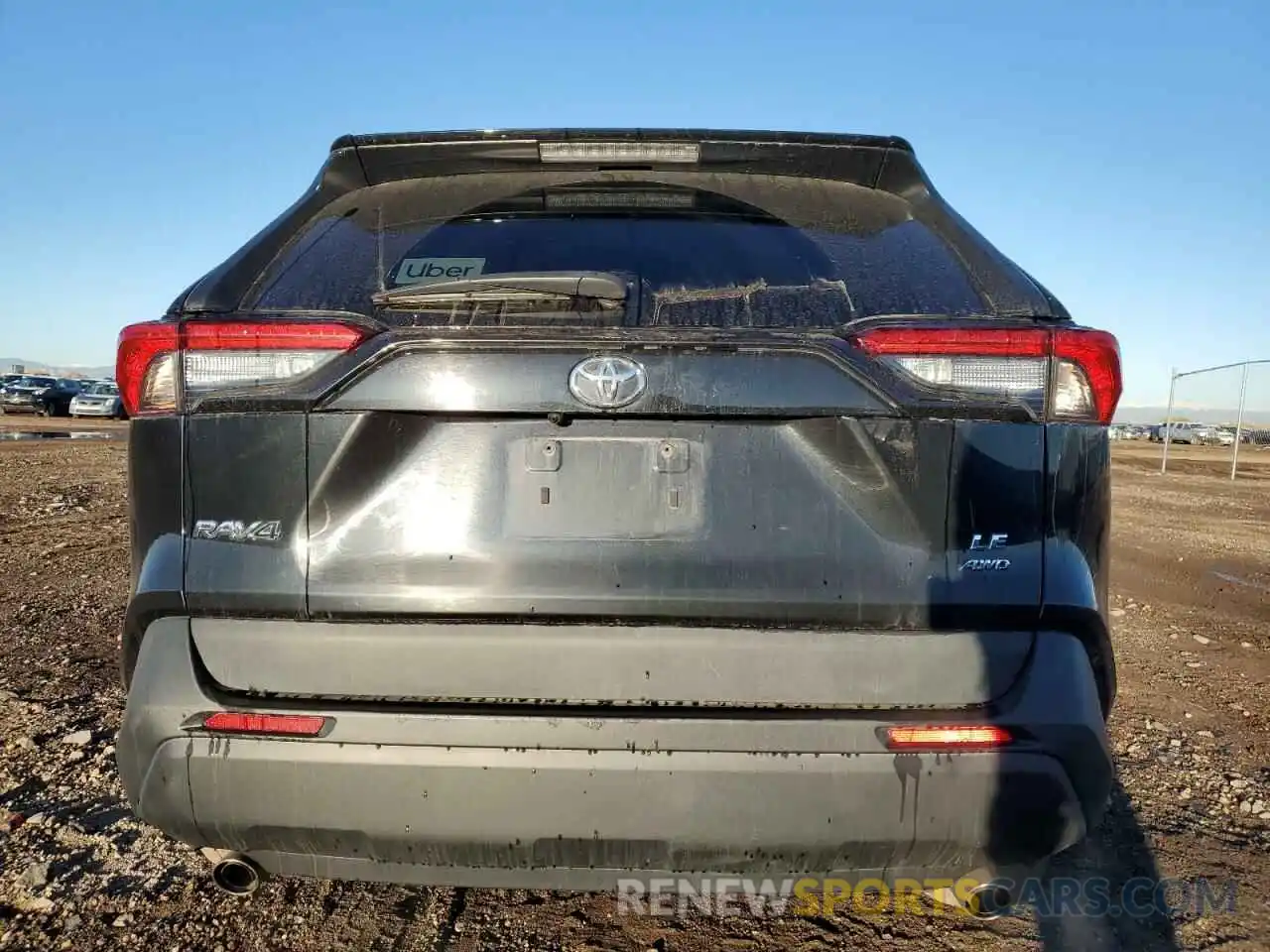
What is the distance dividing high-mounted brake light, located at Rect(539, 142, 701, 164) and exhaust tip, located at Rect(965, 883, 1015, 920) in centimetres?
193

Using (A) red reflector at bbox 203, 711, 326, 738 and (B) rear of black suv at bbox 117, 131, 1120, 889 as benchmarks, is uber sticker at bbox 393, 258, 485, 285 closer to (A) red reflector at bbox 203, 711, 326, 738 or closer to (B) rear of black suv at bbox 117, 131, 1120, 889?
(B) rear of black suv at bbox 117, 131, 1120, 889

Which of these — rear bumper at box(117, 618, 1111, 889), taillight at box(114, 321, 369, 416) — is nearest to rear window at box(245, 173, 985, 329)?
taillight at box(114, 321, 369, 416)

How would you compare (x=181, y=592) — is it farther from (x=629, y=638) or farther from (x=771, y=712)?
(x=771, y=712)

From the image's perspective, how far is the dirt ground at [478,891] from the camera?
2.28m

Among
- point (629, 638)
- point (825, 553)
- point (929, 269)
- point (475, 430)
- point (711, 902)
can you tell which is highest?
point (929, 269)

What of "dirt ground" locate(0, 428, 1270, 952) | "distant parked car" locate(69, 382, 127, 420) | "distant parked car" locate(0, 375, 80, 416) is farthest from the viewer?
"distant parked car" locate(0, 375, 80, 416)

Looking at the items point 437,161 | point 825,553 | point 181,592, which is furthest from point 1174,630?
point 181,592

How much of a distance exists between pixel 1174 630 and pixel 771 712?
18.0 ft

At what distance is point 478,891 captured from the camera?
2506mm

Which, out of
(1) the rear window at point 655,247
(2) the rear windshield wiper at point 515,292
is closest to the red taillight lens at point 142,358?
(1) the rear window at point 655,247

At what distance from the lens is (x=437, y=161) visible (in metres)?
2.31

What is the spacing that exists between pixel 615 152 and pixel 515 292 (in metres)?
0.71

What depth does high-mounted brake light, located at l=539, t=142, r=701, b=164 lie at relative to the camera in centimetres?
229

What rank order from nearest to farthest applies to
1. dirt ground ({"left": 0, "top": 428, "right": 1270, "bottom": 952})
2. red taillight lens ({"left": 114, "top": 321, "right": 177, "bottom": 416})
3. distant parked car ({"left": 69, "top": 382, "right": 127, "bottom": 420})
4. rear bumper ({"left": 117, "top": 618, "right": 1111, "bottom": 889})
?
rear bumper ({"left": 117, "top": 618, "right": 1111, "bottom": 889}), red taillight lens ({"left": 114, "top": 321, "right": 177, "bottom": 416}), dirt ground ({"left": 0, "top": 428, "right": 1270, "bottom": 952}), distant parked car ({"left": 69, "top": 382, "right": 127, "bottom": 420})
